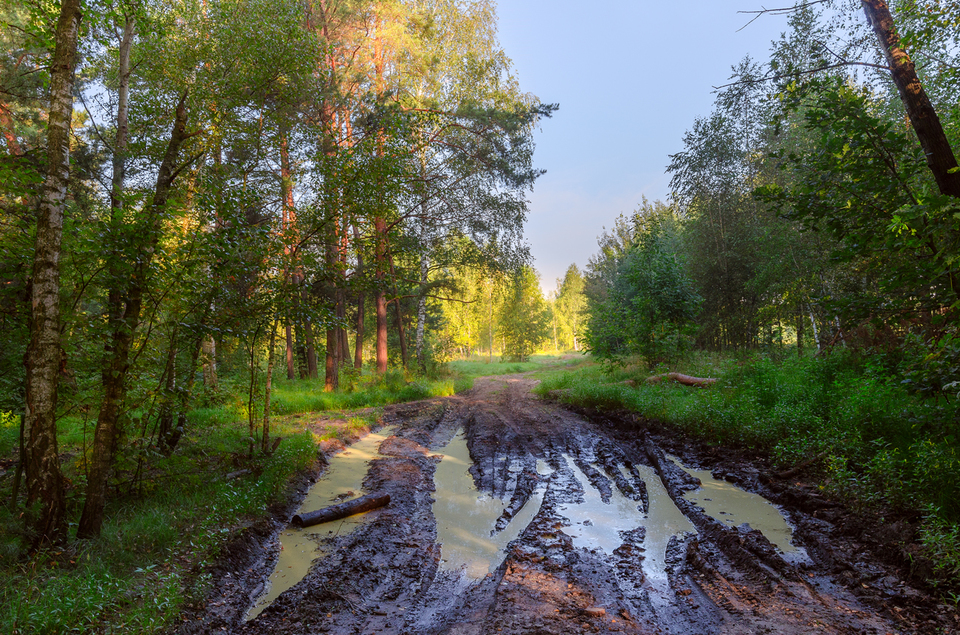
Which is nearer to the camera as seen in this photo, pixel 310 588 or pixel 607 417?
pixel 310 588

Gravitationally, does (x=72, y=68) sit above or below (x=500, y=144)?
below

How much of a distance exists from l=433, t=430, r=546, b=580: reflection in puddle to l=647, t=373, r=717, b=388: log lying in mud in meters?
7.48

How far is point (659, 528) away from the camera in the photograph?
498cm

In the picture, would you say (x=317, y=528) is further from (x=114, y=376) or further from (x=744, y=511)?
(x=744, y=511)

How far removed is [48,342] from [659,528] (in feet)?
20.9

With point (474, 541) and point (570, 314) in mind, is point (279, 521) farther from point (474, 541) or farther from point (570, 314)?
point (570, 314)

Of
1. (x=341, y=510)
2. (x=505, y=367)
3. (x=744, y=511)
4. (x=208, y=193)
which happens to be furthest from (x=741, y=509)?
(x=505, y=367)

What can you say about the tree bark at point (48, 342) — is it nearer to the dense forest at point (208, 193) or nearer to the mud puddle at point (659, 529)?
the dense forest at point (208, 193)

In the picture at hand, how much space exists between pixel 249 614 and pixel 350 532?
5.08 ft

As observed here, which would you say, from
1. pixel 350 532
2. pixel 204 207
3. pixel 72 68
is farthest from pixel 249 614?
pixel 72 68

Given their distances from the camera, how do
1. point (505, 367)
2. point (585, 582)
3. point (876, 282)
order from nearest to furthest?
point (585, 582) < point (876, 282) < point (505, 367)

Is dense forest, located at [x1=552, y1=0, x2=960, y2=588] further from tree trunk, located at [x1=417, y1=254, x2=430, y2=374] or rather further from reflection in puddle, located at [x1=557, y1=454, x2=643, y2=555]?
tree trunk, located at [x1=417, y1=254, x2=430, y2=374]

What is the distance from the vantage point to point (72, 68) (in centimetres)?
382

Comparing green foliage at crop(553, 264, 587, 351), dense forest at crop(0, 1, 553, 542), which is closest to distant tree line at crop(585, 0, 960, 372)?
dense forest at crop(0, 1, 553, 542)
